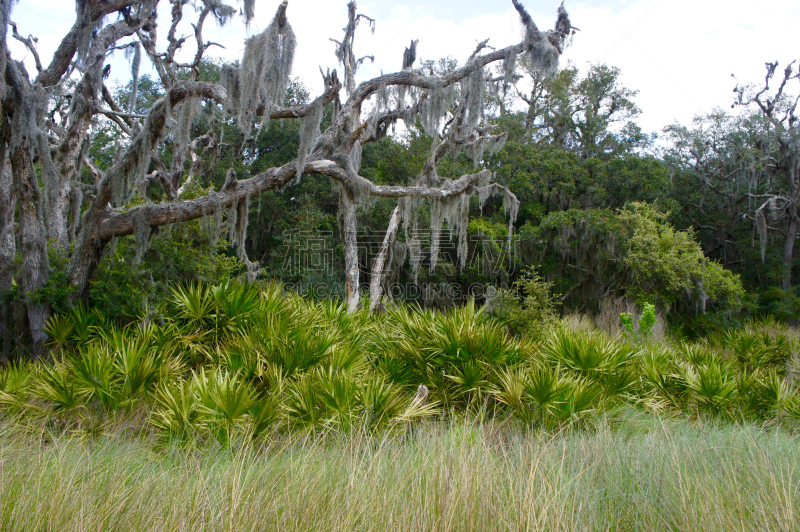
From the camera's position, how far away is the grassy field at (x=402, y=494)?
2658 mm

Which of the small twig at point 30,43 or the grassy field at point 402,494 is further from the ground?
the small twig at point 30,43

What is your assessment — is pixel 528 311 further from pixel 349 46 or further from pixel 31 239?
pixel 31 239

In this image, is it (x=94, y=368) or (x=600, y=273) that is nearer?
(x=94, y=368)

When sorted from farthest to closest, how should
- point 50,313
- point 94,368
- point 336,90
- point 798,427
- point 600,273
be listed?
point 600,273, point 336,90, point 50,313, point 798,427, point 94,368

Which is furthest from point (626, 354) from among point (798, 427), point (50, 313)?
point (50, 313)

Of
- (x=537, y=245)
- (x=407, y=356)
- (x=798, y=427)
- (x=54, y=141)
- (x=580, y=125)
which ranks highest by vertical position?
(x=580, y=125)

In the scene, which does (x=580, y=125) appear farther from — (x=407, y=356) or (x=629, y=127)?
(x=407, y=356)

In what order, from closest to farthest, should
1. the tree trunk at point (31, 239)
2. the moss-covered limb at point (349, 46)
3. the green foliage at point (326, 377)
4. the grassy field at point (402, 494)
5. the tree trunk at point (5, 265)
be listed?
the grassy field at point (402, 494) → the green foliage at point (326, 377) → the tree trunk at point (31, 239) → the tree trunk at point (5, 265) → the moss-covered limb at point (349, 46)

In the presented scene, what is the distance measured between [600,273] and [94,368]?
16.9m

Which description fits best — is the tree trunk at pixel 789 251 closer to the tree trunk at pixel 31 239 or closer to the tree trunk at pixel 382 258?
the tree trunk at pixel 382 258

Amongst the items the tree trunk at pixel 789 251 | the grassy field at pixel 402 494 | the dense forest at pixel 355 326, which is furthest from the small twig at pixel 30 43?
the tree trunk at pixel 789 251

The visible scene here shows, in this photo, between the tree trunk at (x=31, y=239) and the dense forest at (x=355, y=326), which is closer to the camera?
the dense forest at (x=355, y=326)

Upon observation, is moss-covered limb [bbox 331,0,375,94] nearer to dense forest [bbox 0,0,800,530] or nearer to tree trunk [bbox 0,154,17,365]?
dense forest [bbox 0,0,800,530]

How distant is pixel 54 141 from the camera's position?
13898 mm
